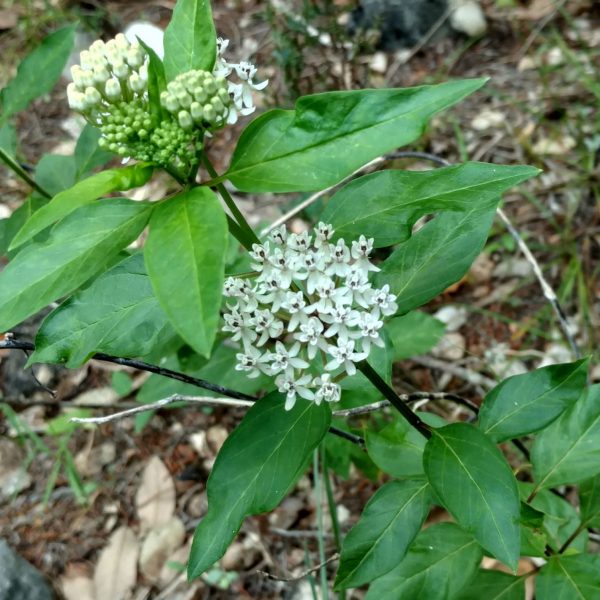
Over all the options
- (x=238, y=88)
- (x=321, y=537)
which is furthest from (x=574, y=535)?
(x=238, y=88)

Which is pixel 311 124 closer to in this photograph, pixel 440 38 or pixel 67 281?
pixel 67 281

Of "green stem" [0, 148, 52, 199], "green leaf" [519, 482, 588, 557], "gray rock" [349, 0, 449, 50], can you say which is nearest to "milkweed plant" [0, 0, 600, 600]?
"green leaf" [519, 482, 588, 557]

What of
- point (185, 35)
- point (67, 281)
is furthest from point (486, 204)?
point (67, 281)

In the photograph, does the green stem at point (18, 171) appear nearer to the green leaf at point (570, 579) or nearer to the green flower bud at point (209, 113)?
the green flower bud at point (209, 113)

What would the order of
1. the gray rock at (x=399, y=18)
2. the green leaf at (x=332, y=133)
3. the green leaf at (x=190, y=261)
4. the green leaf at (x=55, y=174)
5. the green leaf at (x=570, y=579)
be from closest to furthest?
the green leaf at (x=190, y=261) < the green leaf at (x=332, y=133) < the green leaf at (x=570, y=579) < the green leaf at (x=55, y=174) < the gray rock at (x=399, y=18)

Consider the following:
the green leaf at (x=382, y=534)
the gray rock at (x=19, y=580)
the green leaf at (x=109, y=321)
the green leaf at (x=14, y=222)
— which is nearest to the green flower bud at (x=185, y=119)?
the green leaf at (x=109, y=321)

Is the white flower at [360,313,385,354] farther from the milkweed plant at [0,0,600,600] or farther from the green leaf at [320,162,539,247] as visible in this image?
the green leaf at [320,162,539,247]

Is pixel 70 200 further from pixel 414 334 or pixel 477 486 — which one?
pixel 414 334
